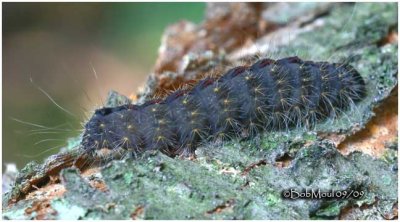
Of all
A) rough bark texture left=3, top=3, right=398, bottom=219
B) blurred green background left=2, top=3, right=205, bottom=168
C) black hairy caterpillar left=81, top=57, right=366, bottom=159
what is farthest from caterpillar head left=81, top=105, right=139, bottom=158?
blurred green background left=2, top=3, right=205, bottom=168

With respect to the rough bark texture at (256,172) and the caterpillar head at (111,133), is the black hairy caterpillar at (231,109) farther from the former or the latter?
the rough bark texture at (256,172)

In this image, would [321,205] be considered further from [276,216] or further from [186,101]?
[186,101]

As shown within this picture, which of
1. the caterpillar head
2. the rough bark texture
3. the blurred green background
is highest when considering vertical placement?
the blurred green background

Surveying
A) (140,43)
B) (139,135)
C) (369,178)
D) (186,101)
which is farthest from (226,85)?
(140,43)

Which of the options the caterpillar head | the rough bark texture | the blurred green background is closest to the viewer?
the rough bark texture

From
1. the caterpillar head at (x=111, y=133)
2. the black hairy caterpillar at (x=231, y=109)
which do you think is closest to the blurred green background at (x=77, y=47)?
the black hairy caterpillar at (x=231, y=109)

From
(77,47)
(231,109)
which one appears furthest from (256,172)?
(77,47)

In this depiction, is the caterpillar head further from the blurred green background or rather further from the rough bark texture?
the blurred green background
